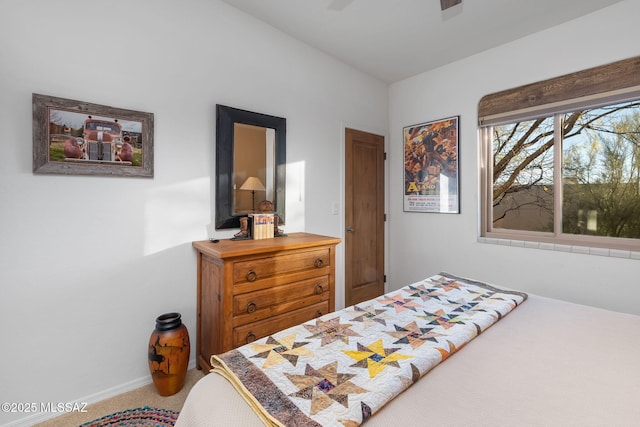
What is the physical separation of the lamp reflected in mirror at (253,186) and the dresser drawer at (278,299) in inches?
30.6

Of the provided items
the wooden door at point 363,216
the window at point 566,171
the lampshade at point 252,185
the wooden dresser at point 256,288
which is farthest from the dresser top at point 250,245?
the window at point 566,171

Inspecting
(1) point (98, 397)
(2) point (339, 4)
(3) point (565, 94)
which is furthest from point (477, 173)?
(1) point (98, 397)

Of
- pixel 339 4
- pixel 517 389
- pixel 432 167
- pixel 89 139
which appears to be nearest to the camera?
pixel 517 389

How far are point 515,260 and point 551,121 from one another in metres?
1.33

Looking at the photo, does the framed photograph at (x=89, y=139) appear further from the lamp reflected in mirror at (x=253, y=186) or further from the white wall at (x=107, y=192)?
the lamp reflected in mirror at (x=253, y=186)

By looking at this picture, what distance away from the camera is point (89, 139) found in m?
1.80

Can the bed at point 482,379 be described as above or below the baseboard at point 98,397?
above

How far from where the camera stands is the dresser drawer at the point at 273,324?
1899 millimetres

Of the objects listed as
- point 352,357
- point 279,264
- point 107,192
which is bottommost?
point 352,357

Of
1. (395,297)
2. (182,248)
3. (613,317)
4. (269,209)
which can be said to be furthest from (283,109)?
(613,317)

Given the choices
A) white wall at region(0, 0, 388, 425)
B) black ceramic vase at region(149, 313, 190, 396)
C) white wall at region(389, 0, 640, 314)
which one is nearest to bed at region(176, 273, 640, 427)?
black ceramic vase at region(149, 313, 190, 396)

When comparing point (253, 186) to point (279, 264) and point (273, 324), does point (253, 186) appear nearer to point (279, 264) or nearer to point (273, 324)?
point (279, 264)

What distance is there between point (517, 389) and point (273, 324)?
1.49 meters

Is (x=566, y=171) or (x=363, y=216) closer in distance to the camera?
(x=566, y=171)
